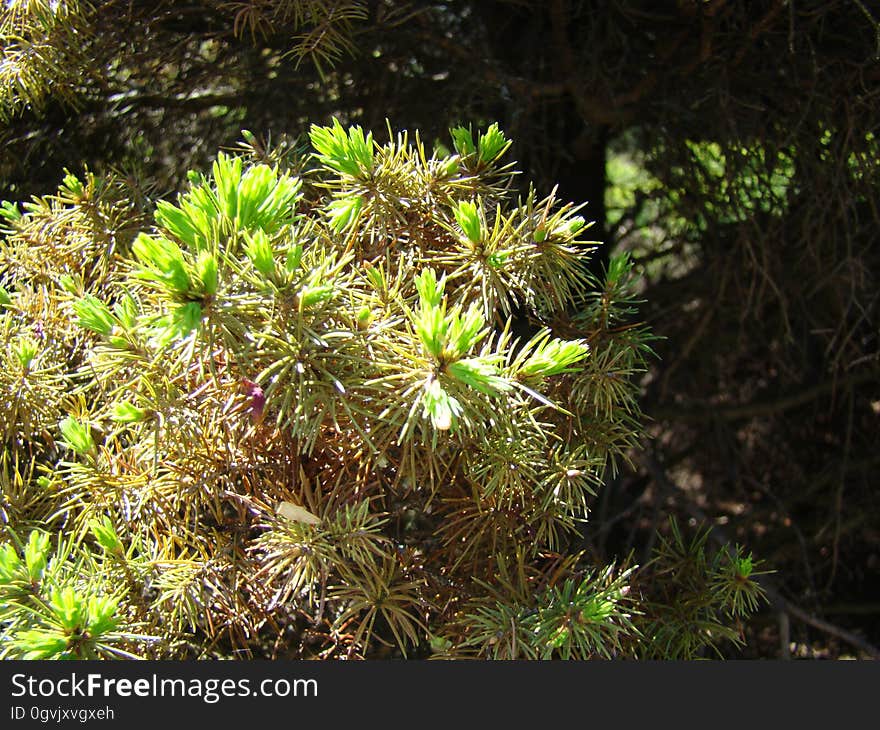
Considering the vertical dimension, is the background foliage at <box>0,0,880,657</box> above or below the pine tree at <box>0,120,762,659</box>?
above

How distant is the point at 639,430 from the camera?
1.16m

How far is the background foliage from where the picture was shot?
1379 millimetres

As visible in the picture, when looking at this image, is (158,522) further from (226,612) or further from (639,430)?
(639,430)

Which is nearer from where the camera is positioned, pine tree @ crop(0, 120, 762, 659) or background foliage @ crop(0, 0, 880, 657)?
pine tree @ crop(0, 120, 762, 659)

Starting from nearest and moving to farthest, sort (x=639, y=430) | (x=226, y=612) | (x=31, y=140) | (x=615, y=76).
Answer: (x=226, y=612) < (x=639, y=430) < (x=31, y=140) < (x=615, y=76)

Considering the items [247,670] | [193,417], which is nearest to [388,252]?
[193,417]

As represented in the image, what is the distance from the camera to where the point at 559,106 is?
2.13 meters

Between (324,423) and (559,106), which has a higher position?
(559,106)

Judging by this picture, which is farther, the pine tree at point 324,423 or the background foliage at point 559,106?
the background foliage at point 559,106

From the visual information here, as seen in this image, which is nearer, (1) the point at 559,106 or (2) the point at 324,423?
(2) the point at 324,423

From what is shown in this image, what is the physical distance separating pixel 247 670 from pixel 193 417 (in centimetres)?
32

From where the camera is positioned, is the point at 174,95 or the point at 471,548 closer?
the point at 471,548

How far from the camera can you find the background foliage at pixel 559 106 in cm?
138

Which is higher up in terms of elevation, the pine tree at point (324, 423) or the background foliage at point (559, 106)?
the background foliage at point (559, 106)
